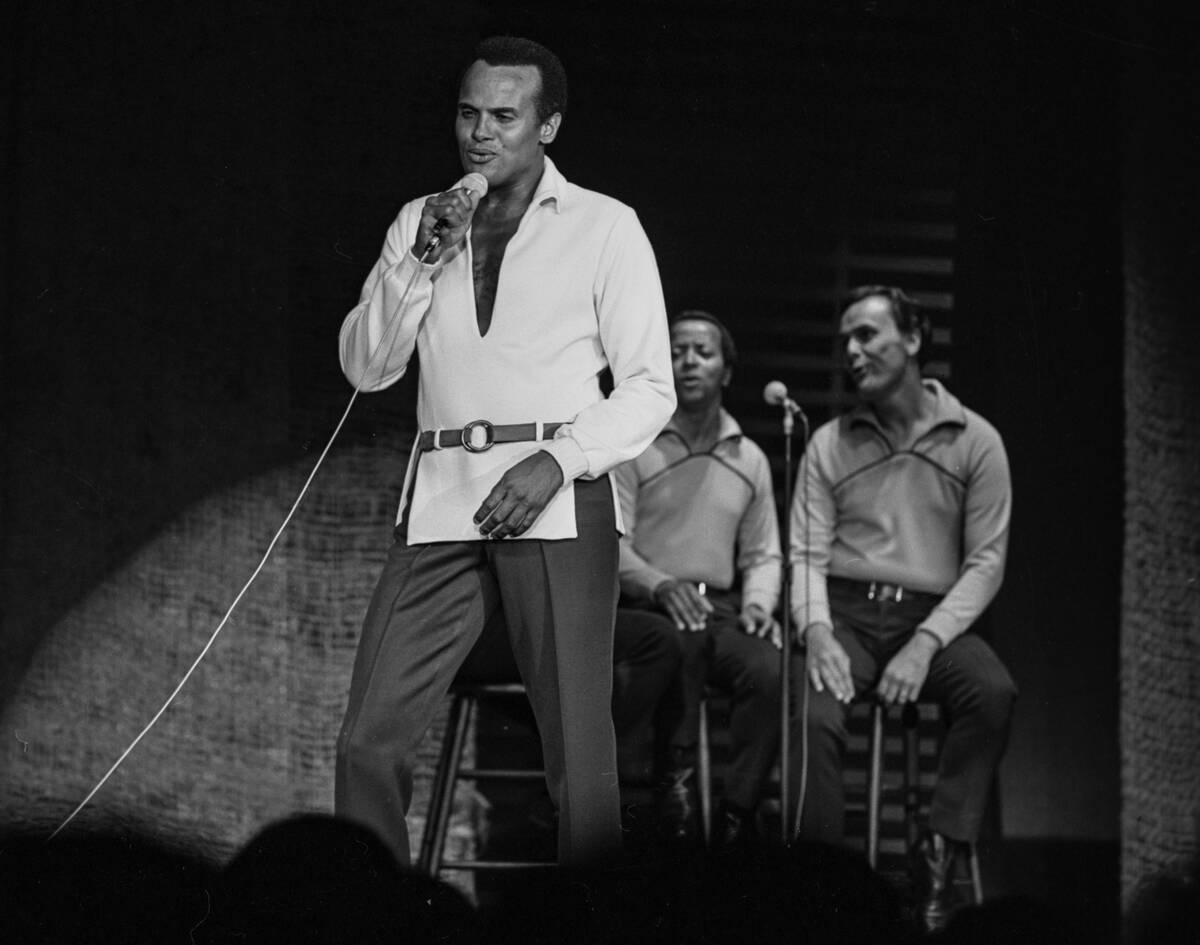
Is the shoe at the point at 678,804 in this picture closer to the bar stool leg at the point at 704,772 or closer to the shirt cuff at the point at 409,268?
the bar stool leg at the point at 704,772

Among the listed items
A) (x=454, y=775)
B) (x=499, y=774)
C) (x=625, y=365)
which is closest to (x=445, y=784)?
(x=454, y=775)

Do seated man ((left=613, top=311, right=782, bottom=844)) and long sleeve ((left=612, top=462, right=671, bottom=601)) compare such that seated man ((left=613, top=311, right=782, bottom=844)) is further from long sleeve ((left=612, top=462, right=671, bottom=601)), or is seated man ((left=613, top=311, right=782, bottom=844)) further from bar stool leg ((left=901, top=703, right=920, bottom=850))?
bar stool leg ((left=901, top=703, right=920, bottom=850))

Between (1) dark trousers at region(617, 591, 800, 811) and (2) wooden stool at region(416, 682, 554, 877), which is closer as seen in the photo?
(2) wooden stool at region(416, 682, 554, 877)

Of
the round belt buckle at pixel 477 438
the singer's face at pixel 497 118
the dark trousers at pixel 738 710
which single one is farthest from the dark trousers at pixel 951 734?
the singer's face at pixel 497 118

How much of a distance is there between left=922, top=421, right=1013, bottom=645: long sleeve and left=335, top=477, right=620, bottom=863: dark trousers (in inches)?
54.4

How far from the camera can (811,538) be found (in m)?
4.41

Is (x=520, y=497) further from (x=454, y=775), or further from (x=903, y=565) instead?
(x=903, y=565)

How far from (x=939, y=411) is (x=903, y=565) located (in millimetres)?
426

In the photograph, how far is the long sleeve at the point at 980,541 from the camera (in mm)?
4191

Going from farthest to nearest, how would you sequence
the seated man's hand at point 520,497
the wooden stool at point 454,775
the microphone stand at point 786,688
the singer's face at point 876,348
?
the singer's face at point 876,348 → the wooden stool at point 454,775 → the microphone stand at point 786,688 → the seated man's hand at point 520,497

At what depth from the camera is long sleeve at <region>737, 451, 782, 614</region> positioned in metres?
4.41

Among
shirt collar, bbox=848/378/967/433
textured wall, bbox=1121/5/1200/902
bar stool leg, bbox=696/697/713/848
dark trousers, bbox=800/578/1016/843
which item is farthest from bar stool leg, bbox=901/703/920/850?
shirt collar, bbox=848/378/967/433

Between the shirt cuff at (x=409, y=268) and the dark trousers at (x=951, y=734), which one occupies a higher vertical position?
the shirt cuff at (x=409, y=268)

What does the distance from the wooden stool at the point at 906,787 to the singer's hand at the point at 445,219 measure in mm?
1739
